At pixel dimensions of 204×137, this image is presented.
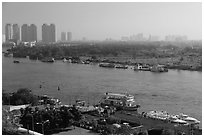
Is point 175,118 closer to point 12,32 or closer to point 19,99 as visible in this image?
point 19,99

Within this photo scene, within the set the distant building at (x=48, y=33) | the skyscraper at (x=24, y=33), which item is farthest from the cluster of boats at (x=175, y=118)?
the skyscraper at (x=24, y=33)

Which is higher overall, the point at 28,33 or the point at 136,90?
the point at 28,33

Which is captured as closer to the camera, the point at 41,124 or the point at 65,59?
the point at 41,124

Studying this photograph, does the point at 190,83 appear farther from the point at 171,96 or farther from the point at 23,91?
the point at 23,91

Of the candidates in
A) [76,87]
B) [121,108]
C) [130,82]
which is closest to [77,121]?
[121,108]

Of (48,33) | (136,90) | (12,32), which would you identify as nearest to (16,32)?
(12,32)

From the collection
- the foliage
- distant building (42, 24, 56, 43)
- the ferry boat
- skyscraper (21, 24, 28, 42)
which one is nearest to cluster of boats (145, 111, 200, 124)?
the ferry boat
